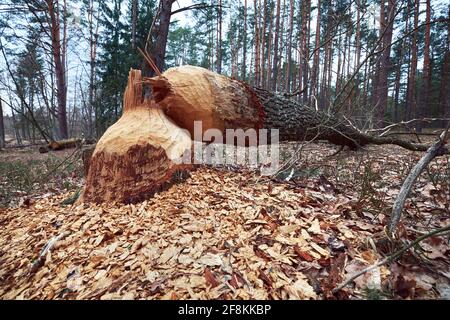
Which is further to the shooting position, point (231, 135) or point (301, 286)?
point (231, 135)

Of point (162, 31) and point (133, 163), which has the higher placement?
point (162, 31)

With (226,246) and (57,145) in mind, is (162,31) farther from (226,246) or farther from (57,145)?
(57,145)

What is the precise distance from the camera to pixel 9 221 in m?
2.35

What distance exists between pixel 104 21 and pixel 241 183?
12.7m

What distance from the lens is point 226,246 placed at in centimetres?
147

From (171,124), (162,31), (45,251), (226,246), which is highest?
(162,31)

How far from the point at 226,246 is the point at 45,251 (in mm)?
1329

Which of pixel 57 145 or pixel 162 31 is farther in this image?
pixel 57 145

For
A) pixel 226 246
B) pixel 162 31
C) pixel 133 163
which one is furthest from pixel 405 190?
pixel 162 31

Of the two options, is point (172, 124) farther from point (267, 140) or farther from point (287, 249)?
point (287, 249)

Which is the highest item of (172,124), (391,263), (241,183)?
(172,124)

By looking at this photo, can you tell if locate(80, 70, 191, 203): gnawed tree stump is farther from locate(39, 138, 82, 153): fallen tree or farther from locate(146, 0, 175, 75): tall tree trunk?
locate(39, 138, 82, 153): fallen tree

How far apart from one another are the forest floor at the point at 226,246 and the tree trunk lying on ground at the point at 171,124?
0.72 feet

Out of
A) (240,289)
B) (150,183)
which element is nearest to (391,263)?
(240,289)
